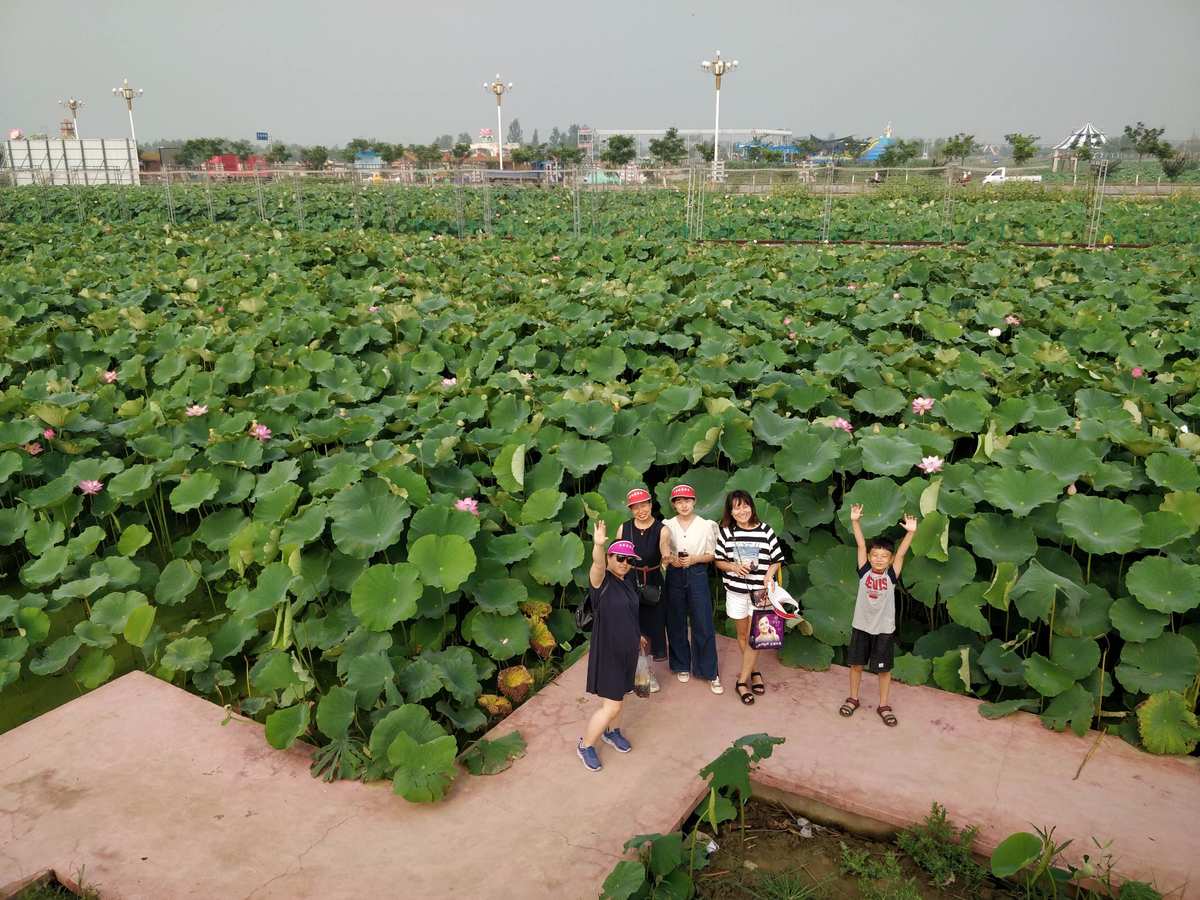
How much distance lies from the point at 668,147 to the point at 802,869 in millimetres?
54594

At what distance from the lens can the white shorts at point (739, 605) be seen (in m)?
3.32

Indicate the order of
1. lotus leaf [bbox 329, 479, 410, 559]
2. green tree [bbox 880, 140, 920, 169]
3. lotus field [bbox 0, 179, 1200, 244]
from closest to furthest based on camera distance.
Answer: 1. lotus leaf [bbox 329, 479, 410, 559]
2. lotus field [bbox 0, 179, 1200, 244]
3. green tree [bbox 880, 140, 920, 169]

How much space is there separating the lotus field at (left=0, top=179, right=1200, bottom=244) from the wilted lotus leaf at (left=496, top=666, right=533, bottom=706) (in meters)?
12.5

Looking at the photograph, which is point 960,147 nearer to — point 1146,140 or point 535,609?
point 1146,140

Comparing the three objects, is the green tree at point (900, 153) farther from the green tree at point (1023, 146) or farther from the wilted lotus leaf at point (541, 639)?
the wilted lotus leaf at point (541, 639)

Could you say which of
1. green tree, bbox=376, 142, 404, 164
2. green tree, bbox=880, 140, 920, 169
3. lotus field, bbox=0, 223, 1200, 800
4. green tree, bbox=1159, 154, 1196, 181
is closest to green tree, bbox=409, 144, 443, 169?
green tree, bbox=376, 142, 404, 164

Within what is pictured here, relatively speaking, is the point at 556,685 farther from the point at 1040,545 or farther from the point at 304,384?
the point at 304,384

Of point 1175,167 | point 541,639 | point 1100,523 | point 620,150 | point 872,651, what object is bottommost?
point 541,639

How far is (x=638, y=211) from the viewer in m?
18.9

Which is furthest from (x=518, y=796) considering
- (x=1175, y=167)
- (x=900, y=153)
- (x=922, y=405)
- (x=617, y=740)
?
(x=900, y=153)

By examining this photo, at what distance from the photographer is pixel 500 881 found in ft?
7.86

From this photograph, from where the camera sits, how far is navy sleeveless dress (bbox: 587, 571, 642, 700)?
9.45ft

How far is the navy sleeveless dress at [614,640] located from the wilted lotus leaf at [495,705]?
2.17ft

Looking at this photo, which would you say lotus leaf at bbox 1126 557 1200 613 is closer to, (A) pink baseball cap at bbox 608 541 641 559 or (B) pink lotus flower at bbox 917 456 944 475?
(B) pink lotus flower at bbox 917 456 944 475
